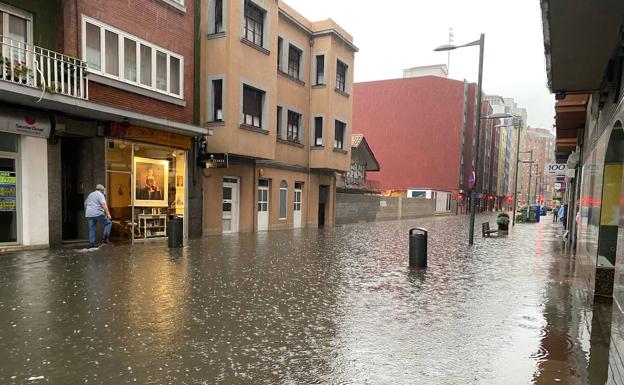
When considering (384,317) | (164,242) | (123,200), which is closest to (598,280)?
(384,317)

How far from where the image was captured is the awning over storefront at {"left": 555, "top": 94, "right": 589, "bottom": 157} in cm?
1274

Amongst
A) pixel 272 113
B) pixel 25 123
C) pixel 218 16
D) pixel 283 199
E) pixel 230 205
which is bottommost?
pixel 230 205

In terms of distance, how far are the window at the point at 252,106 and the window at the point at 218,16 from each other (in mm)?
2418

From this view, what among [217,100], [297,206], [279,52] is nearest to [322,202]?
[297,206]

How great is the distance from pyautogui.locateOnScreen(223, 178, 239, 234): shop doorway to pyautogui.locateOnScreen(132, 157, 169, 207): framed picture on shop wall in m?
3.02

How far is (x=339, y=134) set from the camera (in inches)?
977

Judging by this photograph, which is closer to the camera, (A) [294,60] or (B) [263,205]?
(B) [263,205]

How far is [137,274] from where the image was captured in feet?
27.6

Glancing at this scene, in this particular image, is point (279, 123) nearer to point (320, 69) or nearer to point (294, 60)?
point (294, 60)

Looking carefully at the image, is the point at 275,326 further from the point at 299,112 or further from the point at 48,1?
the point at 299,112

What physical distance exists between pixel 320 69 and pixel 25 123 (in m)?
15.5

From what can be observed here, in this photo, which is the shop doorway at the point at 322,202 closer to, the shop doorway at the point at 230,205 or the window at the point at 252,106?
the shop doorway at the point at 230,205

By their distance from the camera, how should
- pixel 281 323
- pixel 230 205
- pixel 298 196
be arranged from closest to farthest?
pixel 281 323 → pixel 230 205 → pixel 298 196

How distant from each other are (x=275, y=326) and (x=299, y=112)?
17.8 m
